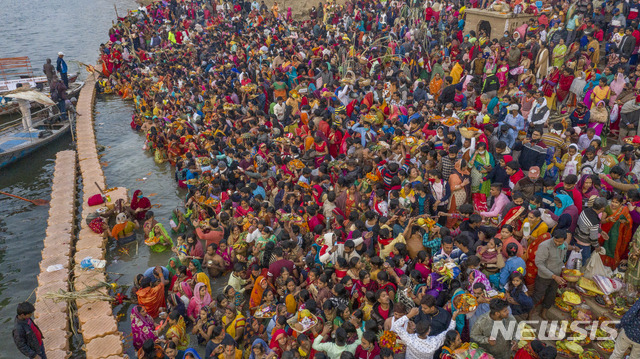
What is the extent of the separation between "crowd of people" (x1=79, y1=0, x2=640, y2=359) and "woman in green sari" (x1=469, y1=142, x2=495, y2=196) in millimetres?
31

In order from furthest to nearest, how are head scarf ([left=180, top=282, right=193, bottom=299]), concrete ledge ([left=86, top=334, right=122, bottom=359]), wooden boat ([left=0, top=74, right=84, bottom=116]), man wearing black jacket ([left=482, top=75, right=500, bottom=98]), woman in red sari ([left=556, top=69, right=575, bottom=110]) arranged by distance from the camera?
1. wooden boat ([left=0, top=74, right=84, bottom=116])
2. man wearing black jacket ([left=482, top=75, right=500, bottom=98])
3. woman in red sari ([left=556, top=69, right=575, bottom=110])
4. head scarf ([left=180, top=282, right=193, bottom=299])
5. concrete ledge ([left=86, top=334, right=122, bottom=359])

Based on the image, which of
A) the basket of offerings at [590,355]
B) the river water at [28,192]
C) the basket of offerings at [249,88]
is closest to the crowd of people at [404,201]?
the basket of offerings at [249,88]

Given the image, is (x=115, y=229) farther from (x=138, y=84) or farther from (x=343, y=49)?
(x=138, y=84)

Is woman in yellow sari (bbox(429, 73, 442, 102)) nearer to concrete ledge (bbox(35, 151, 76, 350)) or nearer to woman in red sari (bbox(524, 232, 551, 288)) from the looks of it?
woman in red sari (bbox(524, 232, 551, 288))

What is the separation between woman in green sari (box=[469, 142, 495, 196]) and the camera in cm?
726

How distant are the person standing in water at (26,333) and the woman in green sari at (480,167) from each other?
6.83 meters

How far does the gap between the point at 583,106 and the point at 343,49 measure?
29.7ft

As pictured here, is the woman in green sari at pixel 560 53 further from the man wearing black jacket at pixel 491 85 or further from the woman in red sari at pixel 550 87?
the man wearing black jacket at pixel 491 85

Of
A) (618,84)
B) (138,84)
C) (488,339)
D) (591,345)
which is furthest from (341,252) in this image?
(138,84)

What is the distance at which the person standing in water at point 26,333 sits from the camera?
6.28 meters

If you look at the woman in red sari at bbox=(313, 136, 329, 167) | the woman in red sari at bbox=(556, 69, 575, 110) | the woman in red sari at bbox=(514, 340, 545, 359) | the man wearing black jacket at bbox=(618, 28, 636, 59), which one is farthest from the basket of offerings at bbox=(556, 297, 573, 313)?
the man wearing black jacket at bbox=(618, 28, 636, 59)

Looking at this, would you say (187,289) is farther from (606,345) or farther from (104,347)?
(606,345)

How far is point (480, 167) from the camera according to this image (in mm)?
7309

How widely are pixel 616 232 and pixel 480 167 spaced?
2.06m
